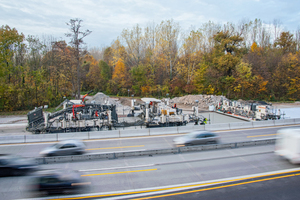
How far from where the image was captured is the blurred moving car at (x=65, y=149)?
1220 cm

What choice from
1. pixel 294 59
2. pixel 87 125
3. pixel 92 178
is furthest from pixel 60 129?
pixel 294 59

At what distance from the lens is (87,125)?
20250mm

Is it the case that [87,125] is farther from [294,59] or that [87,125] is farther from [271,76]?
[294,59]

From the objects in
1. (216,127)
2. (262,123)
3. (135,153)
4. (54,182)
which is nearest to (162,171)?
(135,153)

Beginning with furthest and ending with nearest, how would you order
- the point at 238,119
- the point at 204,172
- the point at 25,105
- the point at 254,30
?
the point at 254,30 < the point at 25,105 < the point at 238,119 < the point at 204,172

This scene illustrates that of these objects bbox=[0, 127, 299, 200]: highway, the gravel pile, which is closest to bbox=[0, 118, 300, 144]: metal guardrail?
bbox=[0, 127, 299, 200]: highway

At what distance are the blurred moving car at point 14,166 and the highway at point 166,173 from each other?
0.29 m

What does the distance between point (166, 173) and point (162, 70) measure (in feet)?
155

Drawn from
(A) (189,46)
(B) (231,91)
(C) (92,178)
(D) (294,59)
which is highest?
(A) (189,46)

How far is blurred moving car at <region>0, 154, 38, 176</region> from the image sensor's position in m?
9.52

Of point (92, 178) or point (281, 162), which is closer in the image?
point (92, 178)

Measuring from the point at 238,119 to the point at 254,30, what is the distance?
209 feet

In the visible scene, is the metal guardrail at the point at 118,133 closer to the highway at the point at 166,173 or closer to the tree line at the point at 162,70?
the highway at the point at 166,173

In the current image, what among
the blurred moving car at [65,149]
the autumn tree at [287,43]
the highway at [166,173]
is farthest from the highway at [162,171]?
the autumn tree at [287,43]
